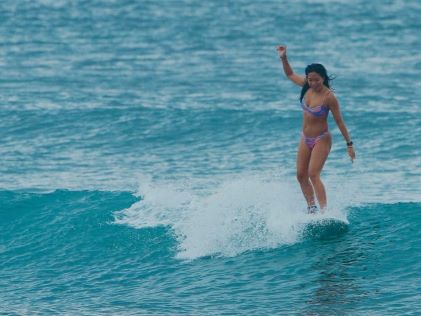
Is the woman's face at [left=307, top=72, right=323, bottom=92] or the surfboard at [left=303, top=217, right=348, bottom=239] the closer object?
the woman's face at [left=307, top=72, right=323, bottom=92]

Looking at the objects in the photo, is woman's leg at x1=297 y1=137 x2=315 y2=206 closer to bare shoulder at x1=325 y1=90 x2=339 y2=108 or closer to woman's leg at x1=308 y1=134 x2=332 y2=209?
woman's leg at x1=308 y1=134 x2=332 y2=209

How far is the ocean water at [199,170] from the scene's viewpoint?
14.5 meters

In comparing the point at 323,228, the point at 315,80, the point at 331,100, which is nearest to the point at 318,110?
the point at 331,100

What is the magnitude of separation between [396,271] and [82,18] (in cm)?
2607

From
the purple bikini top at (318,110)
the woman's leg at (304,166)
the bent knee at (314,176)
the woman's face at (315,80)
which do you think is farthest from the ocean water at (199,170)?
the woman's face at (315,80)

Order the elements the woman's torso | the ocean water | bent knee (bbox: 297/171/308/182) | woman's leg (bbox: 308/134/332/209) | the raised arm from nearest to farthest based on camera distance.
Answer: the ocean water → the woman's torso → woman's leg (bbox: 308/134/332/209) → the raised arm → bent knee (bbox: 297/171/308/182)

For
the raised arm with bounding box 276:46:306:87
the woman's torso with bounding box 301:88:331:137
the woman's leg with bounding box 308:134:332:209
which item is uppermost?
the raised arm with bounding box 276:46:306:87

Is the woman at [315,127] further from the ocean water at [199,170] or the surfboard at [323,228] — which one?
the ocean water at [199,170]

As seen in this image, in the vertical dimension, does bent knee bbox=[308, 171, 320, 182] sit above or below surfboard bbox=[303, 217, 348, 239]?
above

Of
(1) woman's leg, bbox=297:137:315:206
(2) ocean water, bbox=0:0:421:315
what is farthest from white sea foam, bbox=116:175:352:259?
(1) woman's leg, bbox=297:137:315:206

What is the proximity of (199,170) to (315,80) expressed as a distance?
6530mm

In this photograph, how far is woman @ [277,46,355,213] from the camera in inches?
581

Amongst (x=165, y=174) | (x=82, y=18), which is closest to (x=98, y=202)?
(x=165, y=174)

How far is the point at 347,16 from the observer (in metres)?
39.3
